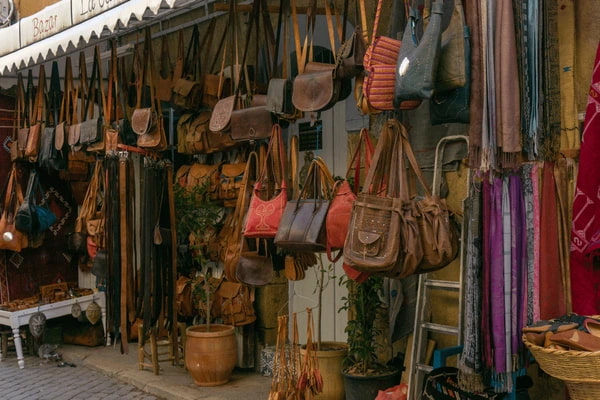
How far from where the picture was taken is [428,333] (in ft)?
17.8

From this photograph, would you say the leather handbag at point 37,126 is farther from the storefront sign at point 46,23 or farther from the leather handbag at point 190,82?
the leather handbag at point 190,82

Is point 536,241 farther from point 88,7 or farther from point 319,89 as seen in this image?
point 88,7

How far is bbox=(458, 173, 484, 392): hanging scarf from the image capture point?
4090 millimetres

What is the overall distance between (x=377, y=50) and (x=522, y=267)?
58.7 inches

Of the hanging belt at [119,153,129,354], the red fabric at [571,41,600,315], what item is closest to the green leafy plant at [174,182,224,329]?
the hanging belt at [119,153,129,354]

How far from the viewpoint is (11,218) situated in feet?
29.4

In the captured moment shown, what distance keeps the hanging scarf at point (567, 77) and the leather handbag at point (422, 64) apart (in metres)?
0.98

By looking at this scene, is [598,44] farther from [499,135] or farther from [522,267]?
[522,267]

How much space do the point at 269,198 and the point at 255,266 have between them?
22.7 inches

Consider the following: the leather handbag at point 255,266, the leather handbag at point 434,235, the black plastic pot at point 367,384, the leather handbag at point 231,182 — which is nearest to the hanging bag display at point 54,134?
the leather handbag at point 231,182

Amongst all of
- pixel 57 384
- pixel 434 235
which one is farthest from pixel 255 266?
pixel 57 384

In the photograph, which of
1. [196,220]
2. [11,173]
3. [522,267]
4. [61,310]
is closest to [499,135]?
[522,267]

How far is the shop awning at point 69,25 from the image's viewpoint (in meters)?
5.56

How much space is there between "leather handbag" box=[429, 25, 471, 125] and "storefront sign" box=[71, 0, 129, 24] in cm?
284
